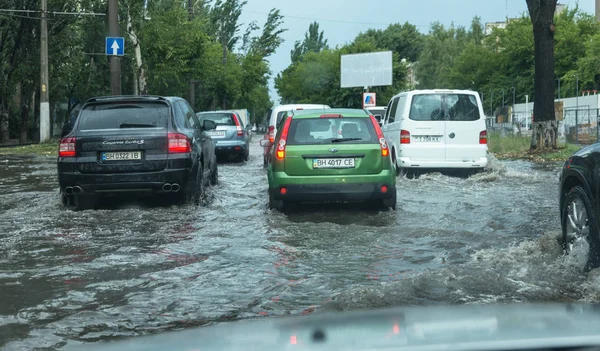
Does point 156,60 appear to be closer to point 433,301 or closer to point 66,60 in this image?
point 66,60

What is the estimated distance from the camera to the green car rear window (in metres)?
10.7

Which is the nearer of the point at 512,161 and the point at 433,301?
the point at 433,301

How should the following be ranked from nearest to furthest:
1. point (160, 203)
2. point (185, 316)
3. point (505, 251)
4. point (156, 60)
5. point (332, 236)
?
point (185, 316) → point (505, 251) → point (332, 236) → point (160, 203) → point (156, 60)

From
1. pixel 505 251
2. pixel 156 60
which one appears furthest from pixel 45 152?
pixel 505 251

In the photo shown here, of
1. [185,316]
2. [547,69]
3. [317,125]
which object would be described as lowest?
[185,316]

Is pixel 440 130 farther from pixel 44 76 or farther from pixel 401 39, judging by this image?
pixel 401 39

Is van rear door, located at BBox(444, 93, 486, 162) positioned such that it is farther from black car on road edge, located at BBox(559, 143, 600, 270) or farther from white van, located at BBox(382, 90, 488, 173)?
black car on road edge, located at BBox(559, 143, 600, 270)

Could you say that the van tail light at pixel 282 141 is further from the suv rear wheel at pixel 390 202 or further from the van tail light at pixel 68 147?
the van tail light at pixel 68 147

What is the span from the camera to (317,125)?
10836 mm

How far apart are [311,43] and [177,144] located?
120 m

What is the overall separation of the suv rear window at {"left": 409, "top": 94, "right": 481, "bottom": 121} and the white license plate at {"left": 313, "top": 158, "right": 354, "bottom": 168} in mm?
5633

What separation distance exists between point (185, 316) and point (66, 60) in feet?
131

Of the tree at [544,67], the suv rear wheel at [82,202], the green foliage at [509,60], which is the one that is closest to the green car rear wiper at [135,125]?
the suv rear wheel at [82,202]

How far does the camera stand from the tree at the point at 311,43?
417 feet
